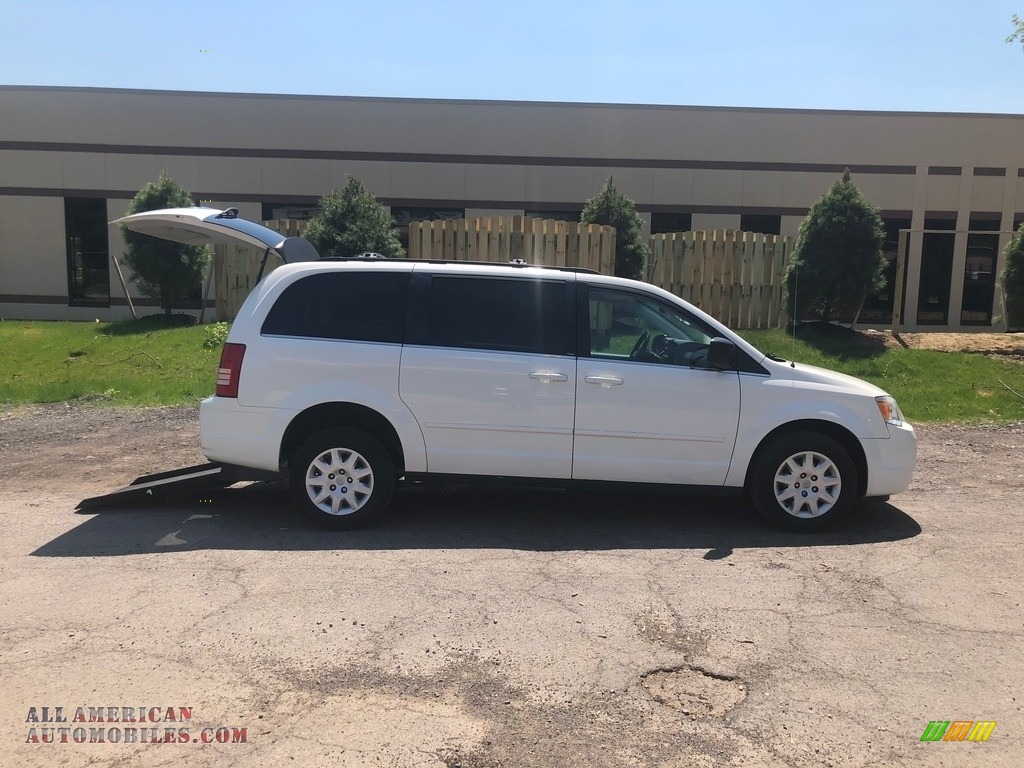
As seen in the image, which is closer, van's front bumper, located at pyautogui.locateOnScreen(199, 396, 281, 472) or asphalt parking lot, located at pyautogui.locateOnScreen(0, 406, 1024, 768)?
asphalt parking lot, located at pyautogui.locateOnScreen(0, 406, 1024, 768)

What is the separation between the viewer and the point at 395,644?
3.92 m

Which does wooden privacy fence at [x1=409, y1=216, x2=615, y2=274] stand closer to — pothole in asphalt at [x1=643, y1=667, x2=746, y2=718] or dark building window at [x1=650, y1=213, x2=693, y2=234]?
dark building window at [x1=650, y1=213, x2=693, y2=234]

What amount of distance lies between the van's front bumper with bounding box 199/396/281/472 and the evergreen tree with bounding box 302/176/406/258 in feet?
26.5

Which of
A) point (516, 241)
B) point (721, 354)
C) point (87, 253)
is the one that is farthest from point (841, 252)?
point (87, 253)

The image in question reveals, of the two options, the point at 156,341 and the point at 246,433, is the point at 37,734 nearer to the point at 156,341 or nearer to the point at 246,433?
the point at 246,433

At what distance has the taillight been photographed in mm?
5680

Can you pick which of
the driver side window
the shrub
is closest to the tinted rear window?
the driver side window

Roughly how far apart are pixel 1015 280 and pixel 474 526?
12.9 meters

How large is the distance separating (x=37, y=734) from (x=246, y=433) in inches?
109

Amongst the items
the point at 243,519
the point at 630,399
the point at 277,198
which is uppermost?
the point at 277,198

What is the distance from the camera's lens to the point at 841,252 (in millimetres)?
13555

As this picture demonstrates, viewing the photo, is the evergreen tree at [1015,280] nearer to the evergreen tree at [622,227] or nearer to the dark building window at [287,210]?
the evergreen tree at [622,227]

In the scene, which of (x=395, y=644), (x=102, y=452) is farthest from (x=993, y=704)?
(x=102, y=452)

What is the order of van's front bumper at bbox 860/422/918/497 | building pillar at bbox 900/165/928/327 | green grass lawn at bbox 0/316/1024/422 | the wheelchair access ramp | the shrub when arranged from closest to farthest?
van's front bumper at bbox 860/422/918/497, the wheelchair access ramp, green grass lawn at bbox 0/316/1024/422, the shrub, building pillar at bbox 900/165/928/327
